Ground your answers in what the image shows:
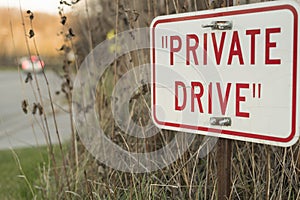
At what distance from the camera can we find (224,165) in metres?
1.75

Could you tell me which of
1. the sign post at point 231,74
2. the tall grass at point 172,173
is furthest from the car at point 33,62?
the sign post at point 231,74

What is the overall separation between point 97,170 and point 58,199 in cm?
32

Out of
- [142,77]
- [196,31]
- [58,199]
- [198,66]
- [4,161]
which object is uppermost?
[196,31]

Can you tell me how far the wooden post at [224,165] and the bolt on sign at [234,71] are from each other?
0.08m

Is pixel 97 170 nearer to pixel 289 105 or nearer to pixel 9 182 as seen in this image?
pixel 9 182

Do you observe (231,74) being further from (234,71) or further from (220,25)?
(220,25)

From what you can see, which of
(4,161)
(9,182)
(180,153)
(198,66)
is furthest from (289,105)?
(4,161)

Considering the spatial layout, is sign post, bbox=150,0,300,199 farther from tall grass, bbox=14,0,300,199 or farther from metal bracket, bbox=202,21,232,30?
tall grass, bbox=14,0,300,199

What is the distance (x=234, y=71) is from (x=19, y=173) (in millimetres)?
3135

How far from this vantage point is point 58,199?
108 inches

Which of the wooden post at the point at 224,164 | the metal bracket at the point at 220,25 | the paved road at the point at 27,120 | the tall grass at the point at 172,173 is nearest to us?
the metal bracket at the point at 220,25

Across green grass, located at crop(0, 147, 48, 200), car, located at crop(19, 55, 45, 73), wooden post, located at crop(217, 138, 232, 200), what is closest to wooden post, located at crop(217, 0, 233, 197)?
wooden post, located at crop(217, 138, 232, 200)

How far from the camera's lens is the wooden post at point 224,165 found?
1.74m

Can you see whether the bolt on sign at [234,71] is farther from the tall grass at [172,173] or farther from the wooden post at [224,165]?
the tall grass at [172,173]
